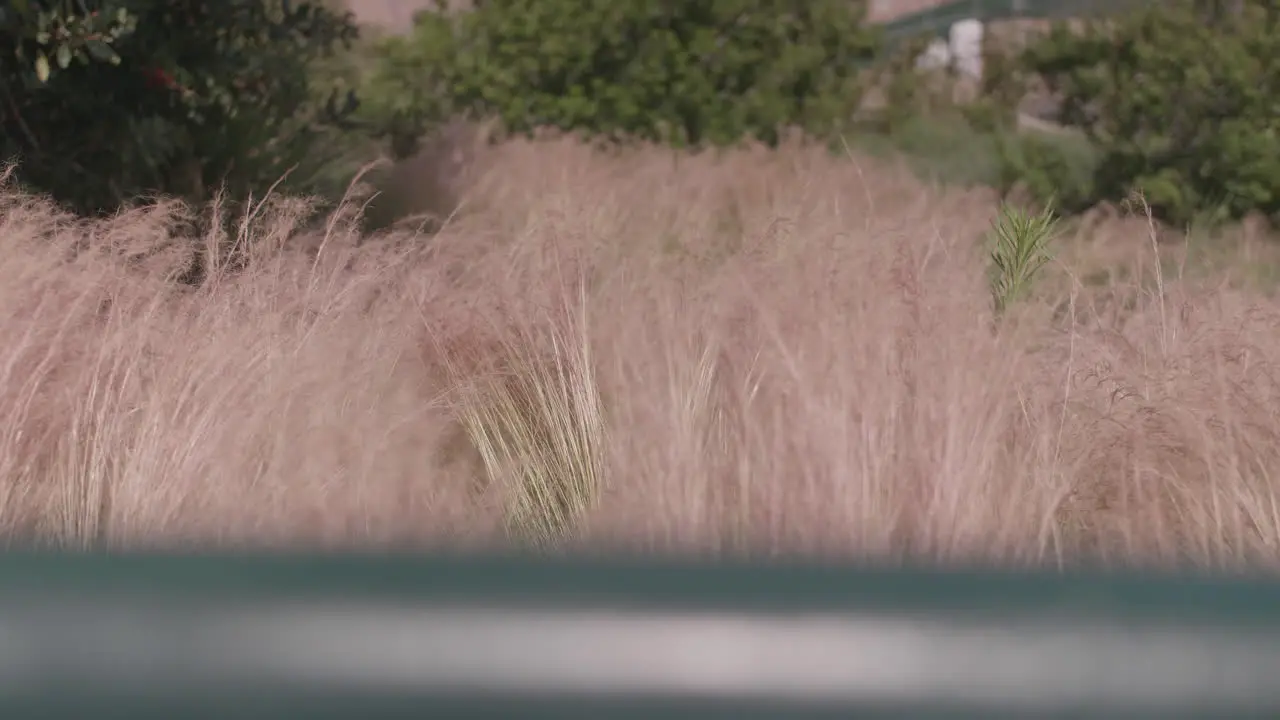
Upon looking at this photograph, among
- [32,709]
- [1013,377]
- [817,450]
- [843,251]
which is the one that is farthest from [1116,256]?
[32,709]

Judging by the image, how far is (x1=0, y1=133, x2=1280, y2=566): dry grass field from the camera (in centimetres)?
434

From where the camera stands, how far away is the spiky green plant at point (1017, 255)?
6367 mm

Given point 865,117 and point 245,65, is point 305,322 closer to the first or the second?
point 245,65

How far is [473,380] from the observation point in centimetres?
590

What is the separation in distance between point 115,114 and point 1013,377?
5.78 m

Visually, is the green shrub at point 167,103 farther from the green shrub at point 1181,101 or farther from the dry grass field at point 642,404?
the green shrub at point 1181,101

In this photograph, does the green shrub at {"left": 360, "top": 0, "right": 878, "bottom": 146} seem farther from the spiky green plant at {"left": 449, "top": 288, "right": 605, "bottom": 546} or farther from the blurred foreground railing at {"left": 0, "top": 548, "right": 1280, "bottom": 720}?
the blurred foreground railing at {"left": 0, "top": 548, "right": 1280, "bottom": 720}

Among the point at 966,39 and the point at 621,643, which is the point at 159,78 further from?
the point at 966,39

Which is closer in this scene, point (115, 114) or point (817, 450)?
point (817, 450)

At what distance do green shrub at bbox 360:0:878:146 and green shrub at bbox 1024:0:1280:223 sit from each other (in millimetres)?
2518

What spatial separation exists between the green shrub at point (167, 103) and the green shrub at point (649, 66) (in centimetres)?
595

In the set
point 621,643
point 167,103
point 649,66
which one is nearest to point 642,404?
point 621,643

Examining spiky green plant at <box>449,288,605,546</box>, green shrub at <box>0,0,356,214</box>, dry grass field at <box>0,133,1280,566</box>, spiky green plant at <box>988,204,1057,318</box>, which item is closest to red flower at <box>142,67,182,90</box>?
green shrub at <box>0,0,356,214</box>

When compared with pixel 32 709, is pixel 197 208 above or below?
below
